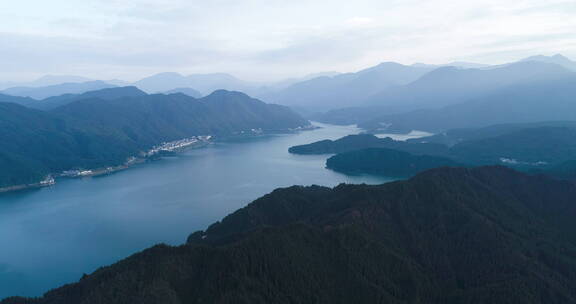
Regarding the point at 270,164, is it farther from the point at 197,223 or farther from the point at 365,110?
the point at 365,110

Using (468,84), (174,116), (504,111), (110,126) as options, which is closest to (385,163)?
(110,126)

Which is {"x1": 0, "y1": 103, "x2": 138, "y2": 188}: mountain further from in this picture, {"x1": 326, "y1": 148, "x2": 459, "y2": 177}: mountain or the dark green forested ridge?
the dark green forested ridge

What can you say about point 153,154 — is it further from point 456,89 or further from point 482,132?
point 456,89

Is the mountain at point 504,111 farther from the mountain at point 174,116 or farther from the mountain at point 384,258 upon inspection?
the mountain at point 384,258

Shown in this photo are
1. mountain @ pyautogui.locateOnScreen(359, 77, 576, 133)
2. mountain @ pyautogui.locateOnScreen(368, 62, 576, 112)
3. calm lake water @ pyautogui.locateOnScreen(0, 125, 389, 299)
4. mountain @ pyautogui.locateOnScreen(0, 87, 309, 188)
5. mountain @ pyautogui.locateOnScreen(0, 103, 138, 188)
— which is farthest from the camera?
mountain @ pyautogui.locateOnScreen(368, 62, 576, 112)

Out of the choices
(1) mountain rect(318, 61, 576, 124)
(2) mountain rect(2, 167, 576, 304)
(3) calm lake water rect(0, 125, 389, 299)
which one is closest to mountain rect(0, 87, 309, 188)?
(3) calm lake water rect(0, 125, 389, 299)
